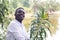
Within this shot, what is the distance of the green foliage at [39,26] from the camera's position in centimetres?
371

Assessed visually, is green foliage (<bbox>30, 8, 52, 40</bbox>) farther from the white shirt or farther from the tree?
the white shirt

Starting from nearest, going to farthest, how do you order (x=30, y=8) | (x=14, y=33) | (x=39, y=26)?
(x=14, y=33) → (x=39, y=26) → (x=30, y=8)

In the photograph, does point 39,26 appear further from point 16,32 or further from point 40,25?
point 16,32

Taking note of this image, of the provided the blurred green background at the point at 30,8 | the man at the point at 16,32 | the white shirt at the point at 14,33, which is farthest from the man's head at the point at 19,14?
the blurred green background at the point at 30,8

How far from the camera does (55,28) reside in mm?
4156

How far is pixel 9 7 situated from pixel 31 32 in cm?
71

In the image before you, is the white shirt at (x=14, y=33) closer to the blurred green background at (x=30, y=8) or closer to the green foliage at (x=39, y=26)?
the green foliage at (x=39, y=26)

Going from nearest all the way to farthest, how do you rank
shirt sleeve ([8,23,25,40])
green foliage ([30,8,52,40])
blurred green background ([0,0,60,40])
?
shirt sleeve ([8,23,25,40]), green foliage ([30,8,52,40]), blurred green background ([0,0,60,40])

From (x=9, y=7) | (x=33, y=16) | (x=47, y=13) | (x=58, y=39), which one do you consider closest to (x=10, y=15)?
(x=9, y=7)

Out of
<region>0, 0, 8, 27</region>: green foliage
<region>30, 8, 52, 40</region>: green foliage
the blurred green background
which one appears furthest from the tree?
<region>0, 0, 8, 27</region>: green foliage

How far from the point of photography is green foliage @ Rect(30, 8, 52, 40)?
12.2 feet

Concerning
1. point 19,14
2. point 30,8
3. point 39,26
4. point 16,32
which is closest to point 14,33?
point 16,32

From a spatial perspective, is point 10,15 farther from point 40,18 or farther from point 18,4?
point 40,18

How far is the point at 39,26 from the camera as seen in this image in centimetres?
376
